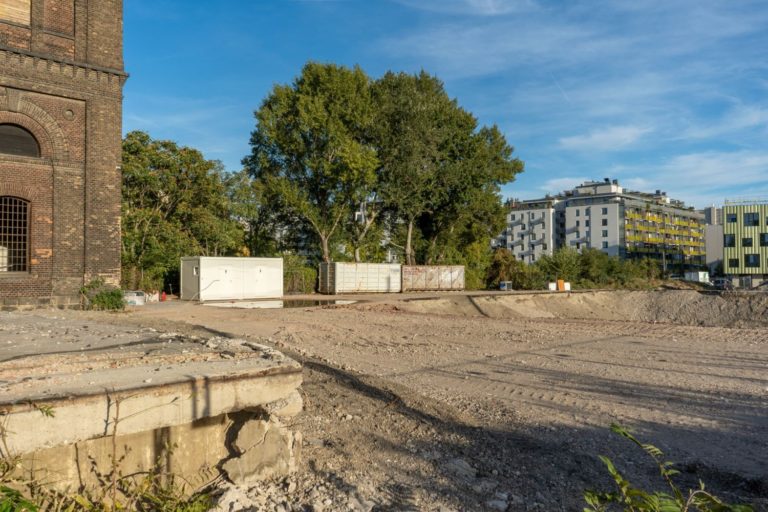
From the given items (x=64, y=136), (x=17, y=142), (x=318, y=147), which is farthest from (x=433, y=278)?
(x=17, y=142)

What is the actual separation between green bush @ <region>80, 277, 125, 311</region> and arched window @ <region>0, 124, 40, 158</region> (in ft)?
14.8

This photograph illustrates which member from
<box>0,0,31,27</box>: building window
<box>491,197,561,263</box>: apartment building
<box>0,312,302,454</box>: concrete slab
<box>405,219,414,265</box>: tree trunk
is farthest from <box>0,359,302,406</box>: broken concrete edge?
<box>491,197,561,263</box>: apartment building

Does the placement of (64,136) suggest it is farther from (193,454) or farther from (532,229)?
(532,229)

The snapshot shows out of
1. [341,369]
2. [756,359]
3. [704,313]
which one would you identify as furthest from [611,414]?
[704,313]

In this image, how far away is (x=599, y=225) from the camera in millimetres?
120500

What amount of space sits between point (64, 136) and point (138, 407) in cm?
1853

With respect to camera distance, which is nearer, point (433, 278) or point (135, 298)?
point (135, 298)

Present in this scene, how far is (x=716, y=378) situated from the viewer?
9953mm

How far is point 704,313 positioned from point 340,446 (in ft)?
87.9

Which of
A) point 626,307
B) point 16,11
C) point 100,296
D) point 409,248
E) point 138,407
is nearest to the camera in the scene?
point 138,407

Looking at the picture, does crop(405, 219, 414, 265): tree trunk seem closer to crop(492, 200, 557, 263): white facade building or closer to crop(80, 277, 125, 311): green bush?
crop(80, 277, 125, 311): green bush

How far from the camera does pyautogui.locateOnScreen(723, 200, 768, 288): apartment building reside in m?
76.4

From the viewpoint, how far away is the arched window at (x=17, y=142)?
18656 millimetres

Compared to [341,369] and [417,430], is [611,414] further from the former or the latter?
[341,369]
